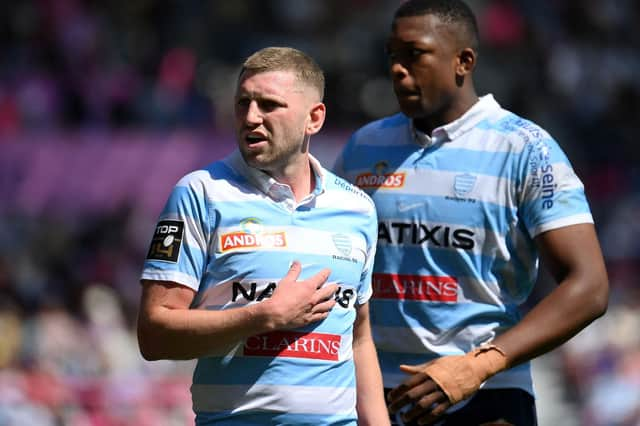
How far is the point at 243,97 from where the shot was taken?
15.4 ft

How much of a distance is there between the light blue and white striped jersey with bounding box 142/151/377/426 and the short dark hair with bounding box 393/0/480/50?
1.20m

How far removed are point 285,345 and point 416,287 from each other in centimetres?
100

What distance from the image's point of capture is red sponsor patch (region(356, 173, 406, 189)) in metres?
5.57

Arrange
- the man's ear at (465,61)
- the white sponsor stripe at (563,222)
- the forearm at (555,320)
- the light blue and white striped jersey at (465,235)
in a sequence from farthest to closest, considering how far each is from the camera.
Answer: the man's ear at (465,61), the light blue and white striped jersey at (465,235), the white sponsor stripe at (563,222), the forearm at (555,320)

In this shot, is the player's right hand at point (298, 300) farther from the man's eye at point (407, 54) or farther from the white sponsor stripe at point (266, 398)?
the man's eye at point (407, 54)

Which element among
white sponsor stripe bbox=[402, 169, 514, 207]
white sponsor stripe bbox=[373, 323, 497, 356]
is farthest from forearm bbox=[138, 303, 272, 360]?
white sponsor stripe bbox=[402, 169, 514, 207]

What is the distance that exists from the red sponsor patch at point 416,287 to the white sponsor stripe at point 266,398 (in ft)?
3.02

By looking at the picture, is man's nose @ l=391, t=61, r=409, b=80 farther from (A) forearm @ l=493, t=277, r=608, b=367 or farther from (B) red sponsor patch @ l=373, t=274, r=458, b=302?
(A) forearm @ l=493, t=277, r=608, b=367

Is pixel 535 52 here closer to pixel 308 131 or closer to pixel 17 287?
pixel 17 287

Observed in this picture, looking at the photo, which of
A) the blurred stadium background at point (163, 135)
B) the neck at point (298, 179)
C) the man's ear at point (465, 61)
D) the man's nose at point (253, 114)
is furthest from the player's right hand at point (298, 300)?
the blurred stadium background at point (163, 135)

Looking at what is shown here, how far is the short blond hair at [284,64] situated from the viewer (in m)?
4.68

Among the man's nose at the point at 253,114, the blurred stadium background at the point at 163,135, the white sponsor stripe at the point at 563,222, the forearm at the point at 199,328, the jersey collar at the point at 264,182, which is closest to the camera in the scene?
the forearm at the point at 199,328

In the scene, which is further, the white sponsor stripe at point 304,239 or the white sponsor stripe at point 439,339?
the white sponsor stripe at point 439,339

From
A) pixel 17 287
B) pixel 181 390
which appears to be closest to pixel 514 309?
pixel 181 390
